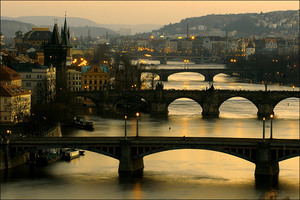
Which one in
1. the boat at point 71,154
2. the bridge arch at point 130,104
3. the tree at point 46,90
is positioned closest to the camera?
the boat at point 71,154

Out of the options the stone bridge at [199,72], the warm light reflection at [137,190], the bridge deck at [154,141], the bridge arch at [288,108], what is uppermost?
the stone bridge at [199,72]

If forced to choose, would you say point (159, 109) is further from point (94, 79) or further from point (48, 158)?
point (48, 158)

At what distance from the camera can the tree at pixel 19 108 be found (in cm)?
6825

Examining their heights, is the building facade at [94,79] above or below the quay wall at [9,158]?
above

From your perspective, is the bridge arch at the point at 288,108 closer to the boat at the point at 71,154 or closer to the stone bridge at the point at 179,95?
the stone bridge at the point at 179,95

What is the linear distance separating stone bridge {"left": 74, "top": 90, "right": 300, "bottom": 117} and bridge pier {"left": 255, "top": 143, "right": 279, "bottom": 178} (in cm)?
3822

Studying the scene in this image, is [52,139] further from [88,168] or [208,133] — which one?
[208,133]

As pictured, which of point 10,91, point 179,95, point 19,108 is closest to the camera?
point 19,108

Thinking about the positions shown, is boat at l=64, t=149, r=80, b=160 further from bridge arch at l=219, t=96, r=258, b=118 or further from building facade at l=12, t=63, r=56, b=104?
bridge arch at l=219, t=96, r=258, b=118

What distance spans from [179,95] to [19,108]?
27.2 m

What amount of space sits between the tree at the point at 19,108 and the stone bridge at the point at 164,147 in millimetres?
13912

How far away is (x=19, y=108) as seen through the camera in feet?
228

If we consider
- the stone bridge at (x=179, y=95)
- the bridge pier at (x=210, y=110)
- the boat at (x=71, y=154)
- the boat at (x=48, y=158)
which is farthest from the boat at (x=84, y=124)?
the bridge pier at (x=210, y=110)

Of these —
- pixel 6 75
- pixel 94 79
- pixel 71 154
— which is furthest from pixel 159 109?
pixel 71 154
